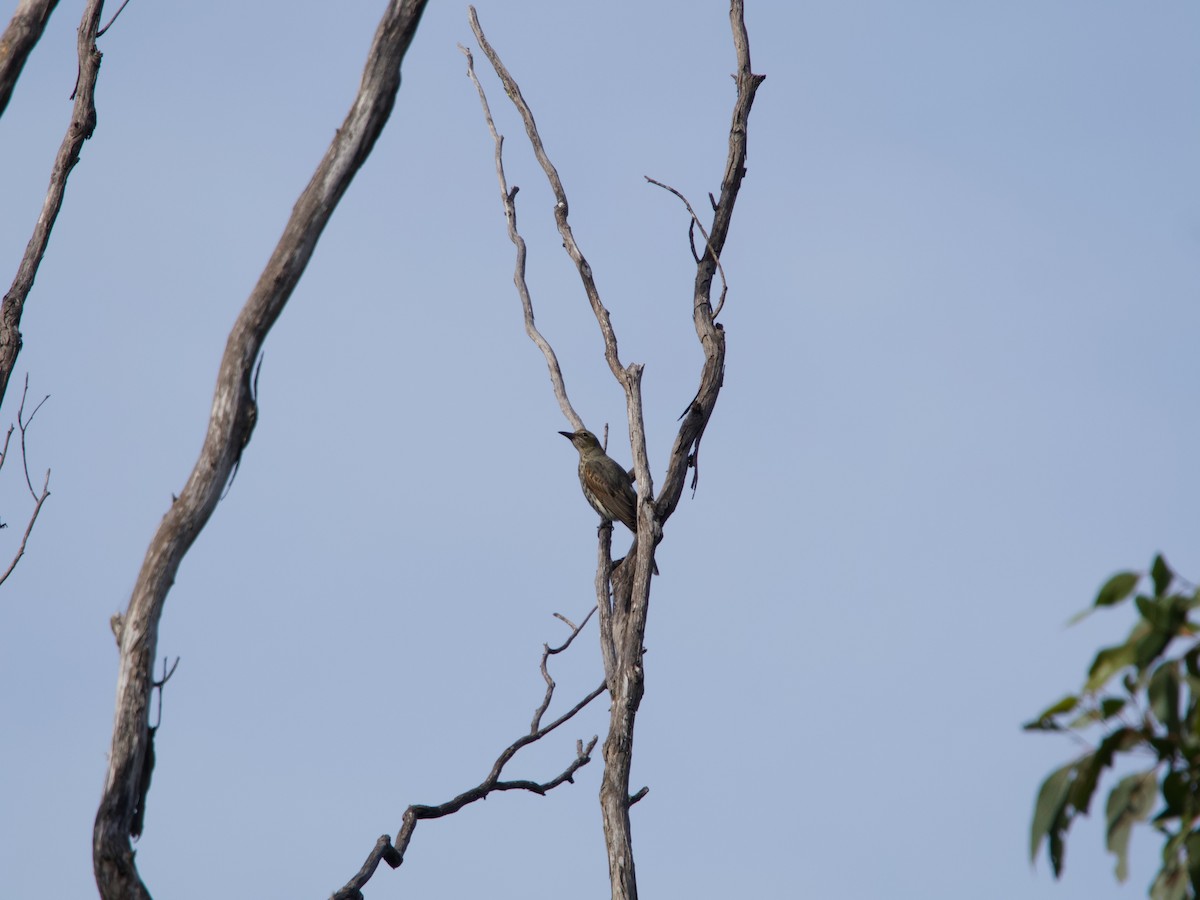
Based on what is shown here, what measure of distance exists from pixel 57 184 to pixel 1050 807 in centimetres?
562

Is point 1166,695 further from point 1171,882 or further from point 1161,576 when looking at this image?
point 1171,882

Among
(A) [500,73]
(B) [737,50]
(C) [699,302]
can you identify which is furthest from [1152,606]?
(A) [500,73]

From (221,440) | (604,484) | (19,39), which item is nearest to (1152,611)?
(221,440)

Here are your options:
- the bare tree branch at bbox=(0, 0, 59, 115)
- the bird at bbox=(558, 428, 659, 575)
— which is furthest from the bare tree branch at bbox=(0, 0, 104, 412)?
the bird at bbox=(558, 428, 659, 575)

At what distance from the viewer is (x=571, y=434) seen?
1022 cm

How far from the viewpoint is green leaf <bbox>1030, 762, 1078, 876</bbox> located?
2.51 meters

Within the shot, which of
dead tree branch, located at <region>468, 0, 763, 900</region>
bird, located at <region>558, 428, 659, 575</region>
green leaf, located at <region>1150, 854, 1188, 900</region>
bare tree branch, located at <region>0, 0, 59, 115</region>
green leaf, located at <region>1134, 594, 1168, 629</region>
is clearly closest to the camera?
green leaf, located at <region>1134, 594, 1168, 629</region>

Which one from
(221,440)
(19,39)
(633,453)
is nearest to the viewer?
(221,440)

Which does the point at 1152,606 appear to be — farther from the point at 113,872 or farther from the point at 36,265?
the point at 36,265

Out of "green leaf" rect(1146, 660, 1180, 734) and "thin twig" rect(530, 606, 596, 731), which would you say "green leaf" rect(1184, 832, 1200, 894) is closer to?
"green leaf" rect(1146, 660, 1180, 734)

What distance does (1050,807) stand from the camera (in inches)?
99.1

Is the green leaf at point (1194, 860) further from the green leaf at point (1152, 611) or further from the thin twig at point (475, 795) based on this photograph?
the thin twig at point (475, 795)

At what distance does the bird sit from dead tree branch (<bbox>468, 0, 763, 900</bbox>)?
2.26m

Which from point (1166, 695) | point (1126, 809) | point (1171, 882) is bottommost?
point (1171, 882)
